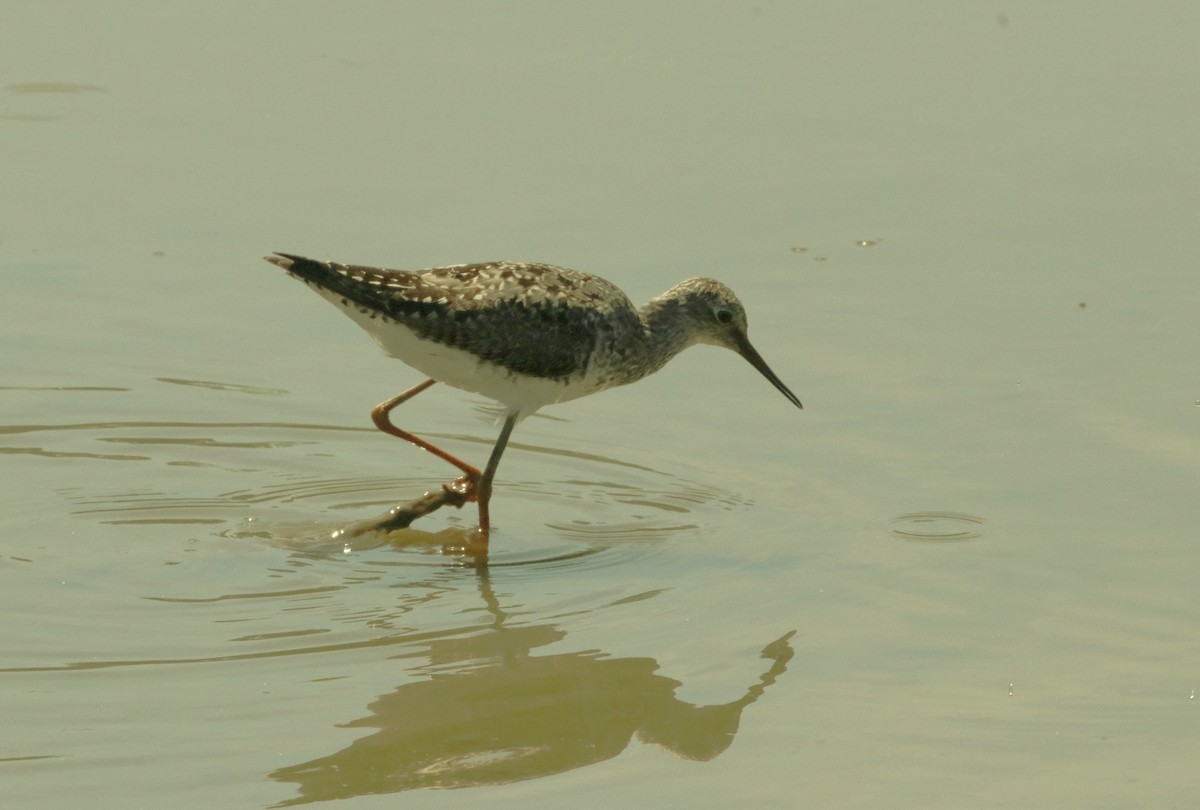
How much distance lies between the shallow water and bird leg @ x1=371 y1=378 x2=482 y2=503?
0.24 meters

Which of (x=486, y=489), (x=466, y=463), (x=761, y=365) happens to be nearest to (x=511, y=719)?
(x=486, y=489)

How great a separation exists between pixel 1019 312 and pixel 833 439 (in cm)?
183

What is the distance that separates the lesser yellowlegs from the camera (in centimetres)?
909

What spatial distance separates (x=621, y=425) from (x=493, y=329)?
1.39 m

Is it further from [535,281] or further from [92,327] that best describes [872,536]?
[92,327]

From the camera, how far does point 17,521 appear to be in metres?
9.04

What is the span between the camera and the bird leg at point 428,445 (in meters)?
9.51

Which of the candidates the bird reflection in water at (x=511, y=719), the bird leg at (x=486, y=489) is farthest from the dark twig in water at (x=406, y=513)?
the bird reflection in water at (x=511, y=719)

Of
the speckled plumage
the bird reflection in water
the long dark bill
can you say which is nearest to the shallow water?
the bird reflection in water

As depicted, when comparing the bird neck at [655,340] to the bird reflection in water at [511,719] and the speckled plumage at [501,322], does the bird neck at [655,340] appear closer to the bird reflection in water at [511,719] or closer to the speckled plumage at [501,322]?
the speckled plumage at [501,322]

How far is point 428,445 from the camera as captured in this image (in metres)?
9.89

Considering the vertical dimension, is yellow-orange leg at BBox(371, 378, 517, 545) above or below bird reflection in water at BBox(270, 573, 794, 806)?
above

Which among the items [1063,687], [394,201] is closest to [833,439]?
[1063,687]

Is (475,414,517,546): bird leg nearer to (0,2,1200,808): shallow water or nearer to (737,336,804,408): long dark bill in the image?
(0,2,1200,808): shallow water
